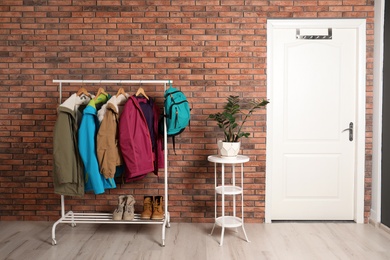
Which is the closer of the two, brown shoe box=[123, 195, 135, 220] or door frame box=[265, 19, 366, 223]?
brown shoe box=[123, 195, 135, 220]

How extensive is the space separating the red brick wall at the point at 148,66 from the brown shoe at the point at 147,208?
0.36 metres

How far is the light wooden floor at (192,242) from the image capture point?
328cm

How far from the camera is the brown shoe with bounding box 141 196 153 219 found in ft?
12.4

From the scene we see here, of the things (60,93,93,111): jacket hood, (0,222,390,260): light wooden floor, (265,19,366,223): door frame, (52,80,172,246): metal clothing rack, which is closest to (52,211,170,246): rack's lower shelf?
(52,80,172,246): metal clothing rack

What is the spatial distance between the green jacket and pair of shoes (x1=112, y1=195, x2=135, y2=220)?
405mm

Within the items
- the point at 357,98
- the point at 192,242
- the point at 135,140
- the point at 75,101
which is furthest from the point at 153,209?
the point at 357,98

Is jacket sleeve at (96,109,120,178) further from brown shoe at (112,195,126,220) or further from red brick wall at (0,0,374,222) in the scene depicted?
red brick wall at (0,0,374,222)

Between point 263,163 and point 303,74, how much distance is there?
1.02 m

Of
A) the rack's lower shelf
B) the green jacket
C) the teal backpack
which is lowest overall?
the rack's lower shelf

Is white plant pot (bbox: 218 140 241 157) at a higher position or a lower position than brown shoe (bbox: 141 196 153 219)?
higher

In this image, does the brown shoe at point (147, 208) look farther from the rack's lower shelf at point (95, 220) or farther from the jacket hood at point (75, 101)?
the jacket hood at point (75, 101)

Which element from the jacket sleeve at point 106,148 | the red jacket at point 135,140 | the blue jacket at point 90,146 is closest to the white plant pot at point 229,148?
the red jacket at point 135,140

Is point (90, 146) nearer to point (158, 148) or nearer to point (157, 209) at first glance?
point (158, 148)

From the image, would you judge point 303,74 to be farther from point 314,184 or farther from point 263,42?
point 314,184
